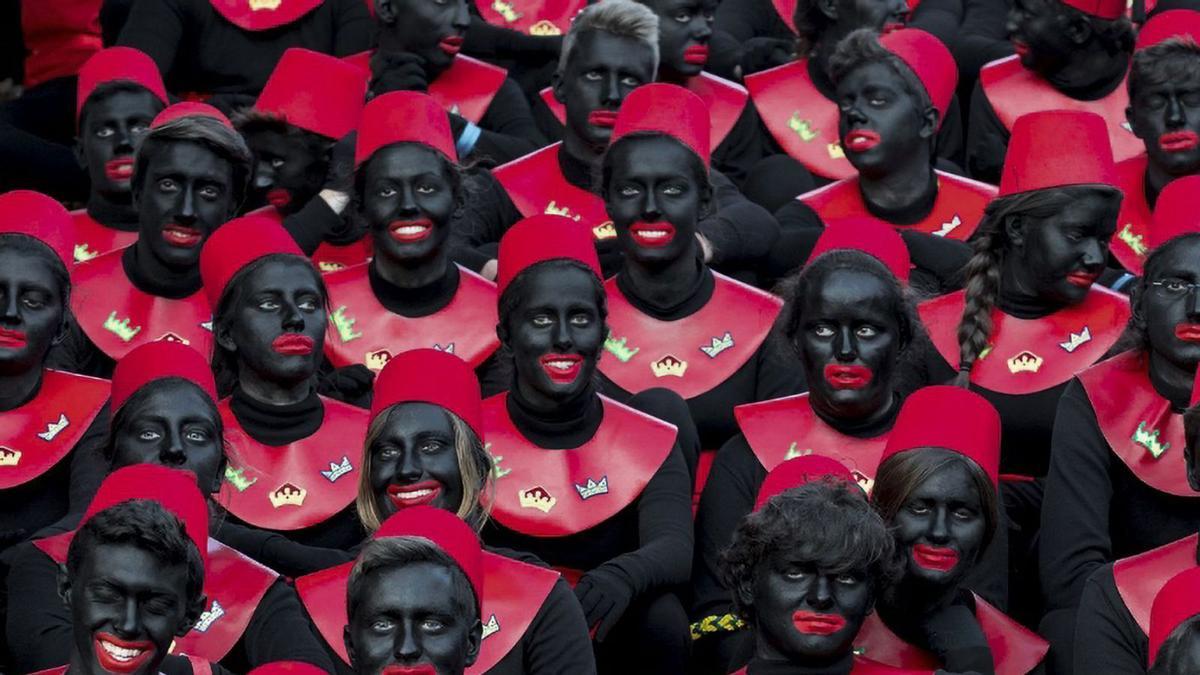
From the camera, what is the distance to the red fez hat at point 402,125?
880 centimetres

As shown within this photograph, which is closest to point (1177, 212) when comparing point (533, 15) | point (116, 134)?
point (116, 134)

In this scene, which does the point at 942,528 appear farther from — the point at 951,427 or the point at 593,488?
the point at 593,488

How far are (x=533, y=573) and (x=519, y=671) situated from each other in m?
0.25

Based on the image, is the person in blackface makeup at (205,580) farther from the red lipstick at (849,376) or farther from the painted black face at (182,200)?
the red lipstick at (849,376)

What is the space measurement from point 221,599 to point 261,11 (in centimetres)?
353

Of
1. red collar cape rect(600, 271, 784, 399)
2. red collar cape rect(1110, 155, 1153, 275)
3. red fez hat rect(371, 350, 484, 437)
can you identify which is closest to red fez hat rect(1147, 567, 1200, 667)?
red fez hat rect(371, 350, 484, 437)

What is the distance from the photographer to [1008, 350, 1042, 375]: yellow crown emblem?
26.9 ft

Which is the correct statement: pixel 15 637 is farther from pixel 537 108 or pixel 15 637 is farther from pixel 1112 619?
pixel 537 108

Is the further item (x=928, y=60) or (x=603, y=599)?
(x=928, y=60)

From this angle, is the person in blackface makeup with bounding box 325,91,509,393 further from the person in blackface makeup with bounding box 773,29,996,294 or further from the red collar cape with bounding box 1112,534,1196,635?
the red collar cape with bounding box 1112,534,1196,635

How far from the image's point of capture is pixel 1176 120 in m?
8.84

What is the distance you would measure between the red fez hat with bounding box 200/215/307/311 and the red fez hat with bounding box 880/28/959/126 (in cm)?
226

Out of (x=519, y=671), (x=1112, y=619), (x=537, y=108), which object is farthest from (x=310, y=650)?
(x=537, y=108)

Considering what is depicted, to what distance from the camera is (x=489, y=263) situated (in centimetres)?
911
